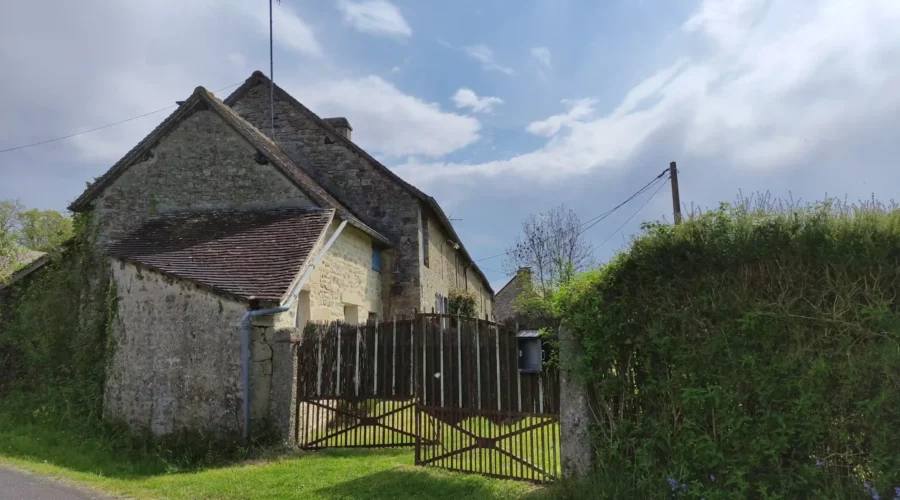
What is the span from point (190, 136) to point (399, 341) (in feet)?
26.9

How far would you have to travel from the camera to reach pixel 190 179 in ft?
43.1

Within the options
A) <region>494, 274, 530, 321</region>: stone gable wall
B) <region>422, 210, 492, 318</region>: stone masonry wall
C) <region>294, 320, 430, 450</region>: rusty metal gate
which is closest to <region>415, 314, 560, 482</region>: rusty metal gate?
<region>294, 320, 430, 450</region>: rusty metal gate

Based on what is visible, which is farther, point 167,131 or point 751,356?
point 167,131

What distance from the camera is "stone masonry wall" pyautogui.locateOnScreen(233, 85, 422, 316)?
1531cm

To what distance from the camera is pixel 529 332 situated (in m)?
6.52

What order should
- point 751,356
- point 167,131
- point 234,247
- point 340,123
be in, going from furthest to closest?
point 340,123 < point 167,131 < point 234,247 < point 751,356

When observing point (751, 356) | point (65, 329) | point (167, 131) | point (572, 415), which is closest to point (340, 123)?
point (167, 131)

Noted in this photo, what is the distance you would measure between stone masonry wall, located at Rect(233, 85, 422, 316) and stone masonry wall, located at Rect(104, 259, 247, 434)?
20.3 feet

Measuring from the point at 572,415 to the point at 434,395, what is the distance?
210cm

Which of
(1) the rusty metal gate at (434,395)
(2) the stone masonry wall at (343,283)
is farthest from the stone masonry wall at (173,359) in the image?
(1) the rusty metal gate at (434,395)

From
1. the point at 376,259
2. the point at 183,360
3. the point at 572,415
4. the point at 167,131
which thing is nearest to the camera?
the point at 572,415

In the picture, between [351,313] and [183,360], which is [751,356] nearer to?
[183,360]

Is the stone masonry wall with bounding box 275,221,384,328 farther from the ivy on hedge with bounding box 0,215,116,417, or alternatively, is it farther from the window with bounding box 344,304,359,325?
the ivy on hedge with bounding box 0,215,116,417

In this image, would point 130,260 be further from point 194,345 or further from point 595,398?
point 595,398
